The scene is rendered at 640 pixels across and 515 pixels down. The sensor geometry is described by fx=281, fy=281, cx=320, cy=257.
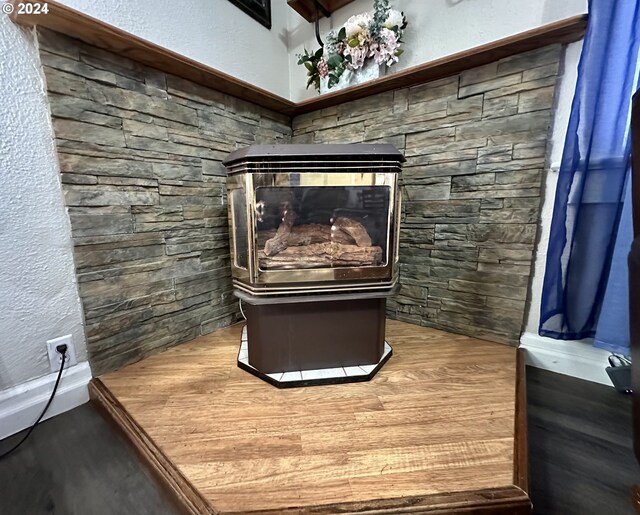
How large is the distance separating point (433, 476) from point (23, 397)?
1.24 m

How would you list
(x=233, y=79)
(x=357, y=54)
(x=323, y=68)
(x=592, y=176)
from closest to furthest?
(x=592, y=176) < (x=233, y=79) < (x=357, y=54) < (x=323, y=68)

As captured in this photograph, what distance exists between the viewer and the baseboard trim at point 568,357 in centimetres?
108

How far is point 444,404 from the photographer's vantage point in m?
0.90

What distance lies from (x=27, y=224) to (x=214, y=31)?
3.92 feet

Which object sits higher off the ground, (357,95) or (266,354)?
(357,95)

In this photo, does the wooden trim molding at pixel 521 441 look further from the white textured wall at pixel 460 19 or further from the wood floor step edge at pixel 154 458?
the white textured wall at pixel 460 19

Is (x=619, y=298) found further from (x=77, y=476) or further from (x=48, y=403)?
(x=48, y=403)

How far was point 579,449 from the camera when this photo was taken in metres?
0.79

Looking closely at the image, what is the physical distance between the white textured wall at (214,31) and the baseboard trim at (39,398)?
4.17ft

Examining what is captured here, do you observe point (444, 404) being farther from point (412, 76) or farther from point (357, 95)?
point (357, 95)

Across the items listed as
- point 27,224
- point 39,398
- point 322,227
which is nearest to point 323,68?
point 322,227

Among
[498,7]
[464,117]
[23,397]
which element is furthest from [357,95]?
[23,397]

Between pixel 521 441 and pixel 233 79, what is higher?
pixel 233 79

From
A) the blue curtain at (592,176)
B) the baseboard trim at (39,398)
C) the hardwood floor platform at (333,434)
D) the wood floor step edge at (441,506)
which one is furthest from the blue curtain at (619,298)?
the baseboard trim at (39,398)
